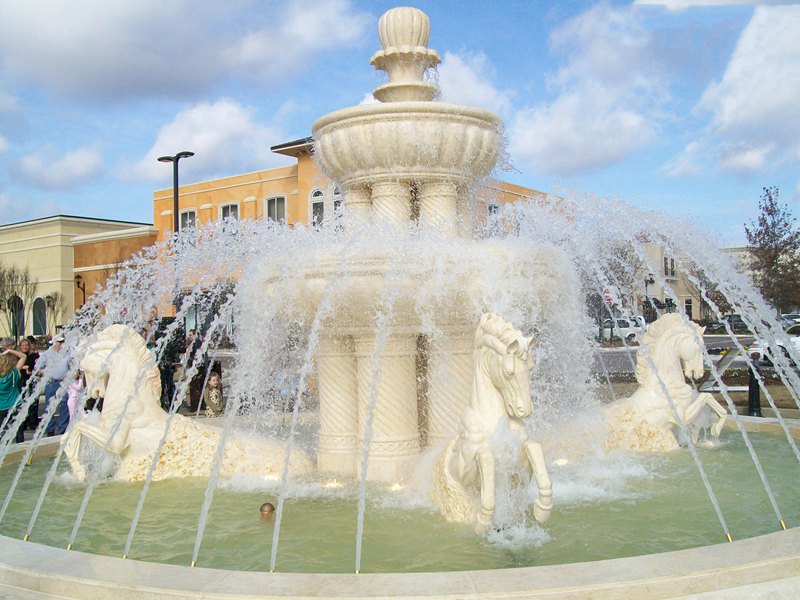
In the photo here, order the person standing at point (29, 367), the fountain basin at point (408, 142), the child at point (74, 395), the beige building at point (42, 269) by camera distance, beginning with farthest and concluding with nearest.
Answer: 1. the beige building at point (42, 269)
2. the person standing at point (29, 367)
3. the child at point (74, 395)
4. the fountain basin at point (408, 142)

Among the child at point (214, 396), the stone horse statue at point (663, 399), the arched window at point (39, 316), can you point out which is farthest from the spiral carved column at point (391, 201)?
the arched window at point (39, 316)

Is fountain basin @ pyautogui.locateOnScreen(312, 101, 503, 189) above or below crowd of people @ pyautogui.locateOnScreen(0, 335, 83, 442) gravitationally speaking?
above

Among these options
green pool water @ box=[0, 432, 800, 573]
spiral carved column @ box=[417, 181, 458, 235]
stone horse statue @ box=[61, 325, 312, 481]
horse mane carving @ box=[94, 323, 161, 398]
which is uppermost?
spiral carved column @ box=[417, 181, 458, 235]

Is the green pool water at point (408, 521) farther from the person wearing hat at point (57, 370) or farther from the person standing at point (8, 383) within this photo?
the person wearing hat at point (57, 370)

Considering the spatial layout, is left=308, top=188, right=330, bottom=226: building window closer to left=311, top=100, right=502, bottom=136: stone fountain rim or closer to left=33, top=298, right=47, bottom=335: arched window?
left=33, top=298, right=47, bottom=335: arched window

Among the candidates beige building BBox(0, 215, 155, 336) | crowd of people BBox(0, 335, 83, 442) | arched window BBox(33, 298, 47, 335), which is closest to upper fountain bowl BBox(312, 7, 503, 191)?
crowd of people BBox(0, 335, 83, 442)

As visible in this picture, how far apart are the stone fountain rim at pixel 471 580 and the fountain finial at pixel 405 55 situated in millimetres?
5653

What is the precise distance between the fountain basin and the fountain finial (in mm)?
891

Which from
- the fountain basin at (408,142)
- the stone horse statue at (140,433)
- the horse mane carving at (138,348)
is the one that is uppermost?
the fountain basin at (408,142)

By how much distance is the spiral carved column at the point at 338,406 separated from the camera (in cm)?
766

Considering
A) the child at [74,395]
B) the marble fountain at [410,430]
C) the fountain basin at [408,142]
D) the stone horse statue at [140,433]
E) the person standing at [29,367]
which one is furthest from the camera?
the person standing at [29,367]

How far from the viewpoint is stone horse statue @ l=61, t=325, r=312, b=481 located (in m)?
7.42

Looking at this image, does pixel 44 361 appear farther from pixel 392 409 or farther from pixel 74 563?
pixel 74 563

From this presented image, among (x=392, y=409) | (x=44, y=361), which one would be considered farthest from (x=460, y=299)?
(x=44, y=361)
